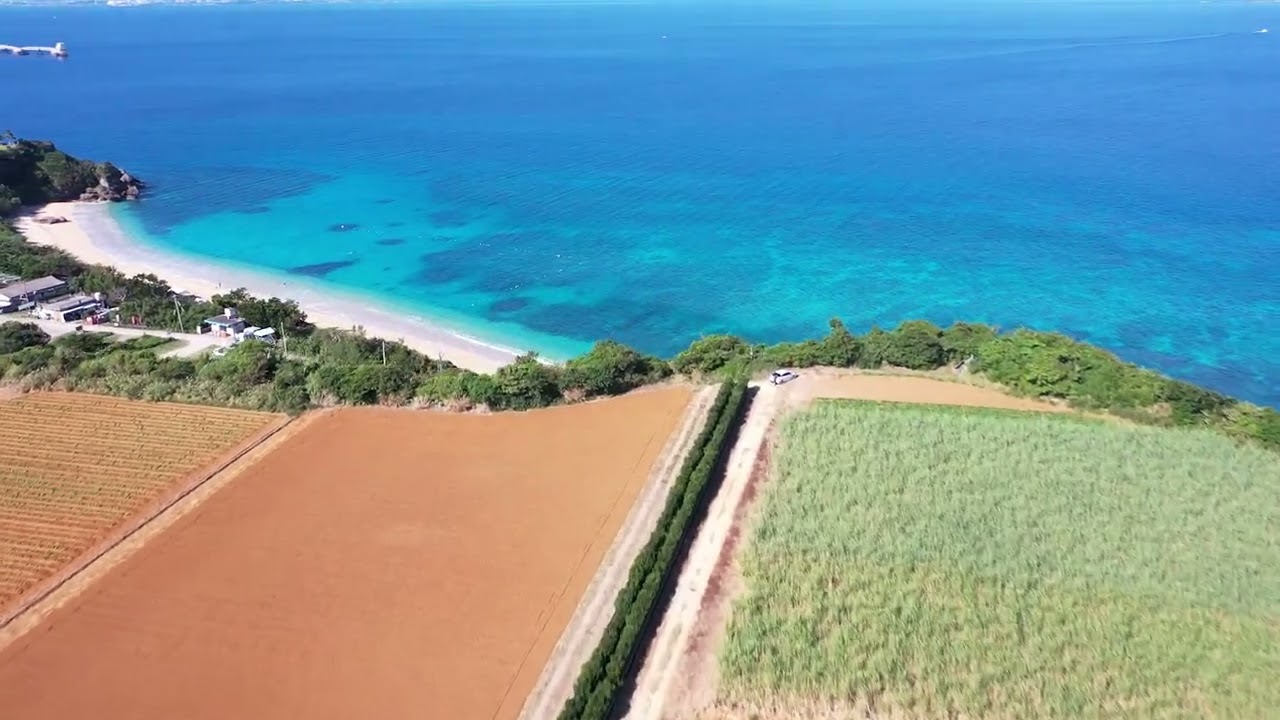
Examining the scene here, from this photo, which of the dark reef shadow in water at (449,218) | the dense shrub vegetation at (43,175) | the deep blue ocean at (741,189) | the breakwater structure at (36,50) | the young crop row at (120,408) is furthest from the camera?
the breakwater structure at (36,50)

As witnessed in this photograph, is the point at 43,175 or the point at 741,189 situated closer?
the point at 43,175

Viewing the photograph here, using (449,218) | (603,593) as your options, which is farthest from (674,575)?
(449,218)

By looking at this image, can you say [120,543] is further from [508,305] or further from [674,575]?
[508,305]

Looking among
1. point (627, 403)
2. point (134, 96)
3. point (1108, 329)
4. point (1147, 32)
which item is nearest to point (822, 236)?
point (1108, 329)

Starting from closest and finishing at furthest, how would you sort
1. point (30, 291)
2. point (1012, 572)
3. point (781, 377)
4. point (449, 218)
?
1. point (1012, 572)
2. point (781, 377)
3. point (30, 291)
4. point (449, 218)

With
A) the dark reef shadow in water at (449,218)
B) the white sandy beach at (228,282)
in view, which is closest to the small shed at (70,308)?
the white sandy beach at (228,282)

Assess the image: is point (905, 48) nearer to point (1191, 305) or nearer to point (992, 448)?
point (1191, 305)

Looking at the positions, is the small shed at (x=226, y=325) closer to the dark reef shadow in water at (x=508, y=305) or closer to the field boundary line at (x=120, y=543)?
the field boundary line at (x=120, y=543)

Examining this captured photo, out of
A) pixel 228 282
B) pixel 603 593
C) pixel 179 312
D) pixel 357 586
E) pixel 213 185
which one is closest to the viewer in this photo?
pixel 603 593
